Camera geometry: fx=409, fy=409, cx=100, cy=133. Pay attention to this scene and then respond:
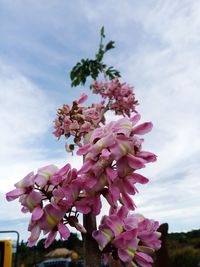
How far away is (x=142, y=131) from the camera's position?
1.08m

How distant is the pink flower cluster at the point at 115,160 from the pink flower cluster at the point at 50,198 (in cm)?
4

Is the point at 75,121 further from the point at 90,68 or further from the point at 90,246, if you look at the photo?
the point at 90,68

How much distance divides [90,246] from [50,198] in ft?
0.55

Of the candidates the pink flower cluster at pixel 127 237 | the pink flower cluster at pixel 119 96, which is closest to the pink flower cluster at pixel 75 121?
the pink flower cluster at pixel 127 237

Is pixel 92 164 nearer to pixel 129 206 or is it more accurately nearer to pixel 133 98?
pixel 129 206

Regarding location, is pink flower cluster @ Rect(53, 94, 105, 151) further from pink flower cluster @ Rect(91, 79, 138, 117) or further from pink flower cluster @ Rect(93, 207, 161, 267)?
pink flower cluster @ Rect(91, 79, 138, 117)

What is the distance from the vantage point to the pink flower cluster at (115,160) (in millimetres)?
1021

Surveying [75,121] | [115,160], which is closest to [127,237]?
[115,160]

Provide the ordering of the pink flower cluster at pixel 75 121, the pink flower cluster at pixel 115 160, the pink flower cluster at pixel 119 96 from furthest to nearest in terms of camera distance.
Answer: the pink flower cluster at pixel 119 96
the pink flower cluster at pixel 75 121
the pink flower cluster at pixel 115 160

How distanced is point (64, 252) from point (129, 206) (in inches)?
950

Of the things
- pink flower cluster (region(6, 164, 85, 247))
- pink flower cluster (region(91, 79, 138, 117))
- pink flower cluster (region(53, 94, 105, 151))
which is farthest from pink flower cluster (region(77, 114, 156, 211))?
pink flower cluster (region(91, 79, 138, 117))

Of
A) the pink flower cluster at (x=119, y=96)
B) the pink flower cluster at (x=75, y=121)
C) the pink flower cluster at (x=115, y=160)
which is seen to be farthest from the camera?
the pink flower cluster at (x=119, y=96)

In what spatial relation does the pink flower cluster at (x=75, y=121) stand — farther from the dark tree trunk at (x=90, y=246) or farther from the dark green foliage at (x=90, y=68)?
the dark green foliage at (x=90, y=68)

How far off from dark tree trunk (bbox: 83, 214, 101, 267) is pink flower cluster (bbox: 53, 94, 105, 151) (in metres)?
0.74
